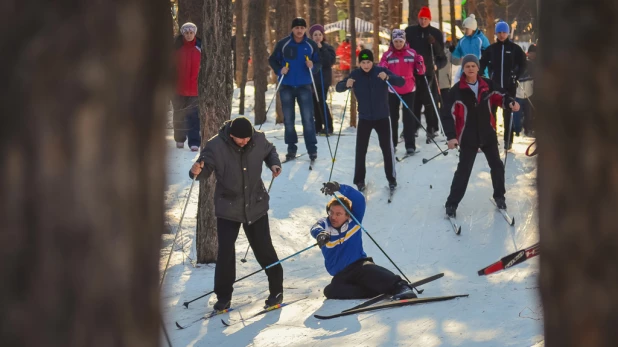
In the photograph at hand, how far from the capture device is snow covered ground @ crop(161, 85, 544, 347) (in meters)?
6.35

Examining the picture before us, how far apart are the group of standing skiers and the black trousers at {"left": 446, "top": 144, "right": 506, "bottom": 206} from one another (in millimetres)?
11

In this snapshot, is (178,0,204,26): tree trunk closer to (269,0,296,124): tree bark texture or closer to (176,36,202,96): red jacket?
(176,36,202,96): red jacket

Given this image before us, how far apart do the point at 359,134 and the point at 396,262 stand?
2.12m

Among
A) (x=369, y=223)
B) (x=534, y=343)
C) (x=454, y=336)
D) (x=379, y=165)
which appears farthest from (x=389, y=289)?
(x=379, y=165)

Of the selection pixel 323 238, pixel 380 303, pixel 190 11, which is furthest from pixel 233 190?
pixel 190 11

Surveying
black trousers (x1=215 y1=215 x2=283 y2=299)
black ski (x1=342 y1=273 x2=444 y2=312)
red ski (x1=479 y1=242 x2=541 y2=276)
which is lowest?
black ski (x1=342 y1=273 x2=444 y2=312)

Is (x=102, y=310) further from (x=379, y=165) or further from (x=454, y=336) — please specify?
(x=379, y=165)

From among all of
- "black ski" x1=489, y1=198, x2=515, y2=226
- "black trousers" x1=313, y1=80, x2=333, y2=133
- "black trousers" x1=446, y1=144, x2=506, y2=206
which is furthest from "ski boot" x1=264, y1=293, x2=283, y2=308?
"black trousers" x1=313, y1=80, x2=333, y2=133

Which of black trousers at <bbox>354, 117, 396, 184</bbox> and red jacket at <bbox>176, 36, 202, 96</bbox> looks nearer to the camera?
black trousers at <bbox>354, 117, 396, 184</bbox>

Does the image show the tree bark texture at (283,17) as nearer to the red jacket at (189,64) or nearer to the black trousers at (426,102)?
the black trousers at (426,102)

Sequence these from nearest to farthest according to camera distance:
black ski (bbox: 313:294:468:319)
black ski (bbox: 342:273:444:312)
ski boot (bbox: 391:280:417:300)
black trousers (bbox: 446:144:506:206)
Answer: black ski (bbox: 313:294:468:319)
black ski (bbox: 342:273:444:312)
ski boot (bbox: 391:280:417:300)
black trousers (bbox: 446:144:506:206)

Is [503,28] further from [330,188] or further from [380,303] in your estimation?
[380,303]

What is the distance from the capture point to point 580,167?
1.76 metres

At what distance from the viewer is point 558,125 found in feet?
5.73
